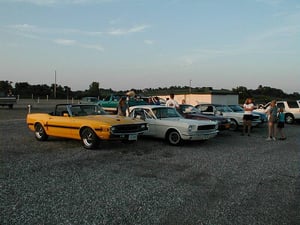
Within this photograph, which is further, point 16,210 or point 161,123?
point 161,123

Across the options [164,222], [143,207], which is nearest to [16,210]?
[143,207]

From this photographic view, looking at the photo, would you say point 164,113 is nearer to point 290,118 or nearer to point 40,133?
point 40,133

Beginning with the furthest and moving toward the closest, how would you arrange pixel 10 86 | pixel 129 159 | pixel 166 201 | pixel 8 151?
pixel 10 86 → pixel 8 151 → pixel 129 159 → pixel 166 201

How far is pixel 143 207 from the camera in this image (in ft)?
15.1

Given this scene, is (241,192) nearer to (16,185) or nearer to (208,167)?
(208,167)

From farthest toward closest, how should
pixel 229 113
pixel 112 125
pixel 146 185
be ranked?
pixel 229 113, pixel 112 125, pixel 146 185

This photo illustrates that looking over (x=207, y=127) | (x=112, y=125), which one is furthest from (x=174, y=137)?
(x=112, y=125)

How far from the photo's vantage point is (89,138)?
30.2 feet

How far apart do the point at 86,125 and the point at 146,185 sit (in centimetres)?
400

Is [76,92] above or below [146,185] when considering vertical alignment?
above

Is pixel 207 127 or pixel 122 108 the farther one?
pixel 122 108

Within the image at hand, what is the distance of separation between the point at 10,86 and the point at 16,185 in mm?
61341

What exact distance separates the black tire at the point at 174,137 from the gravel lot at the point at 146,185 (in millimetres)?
535

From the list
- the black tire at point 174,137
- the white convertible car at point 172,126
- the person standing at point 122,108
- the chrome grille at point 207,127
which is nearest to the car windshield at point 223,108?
the white convertible car at point 172,126
